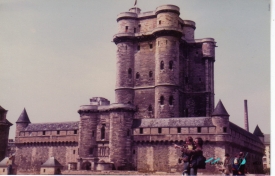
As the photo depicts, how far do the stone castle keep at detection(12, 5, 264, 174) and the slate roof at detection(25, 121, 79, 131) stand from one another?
0.12 meters

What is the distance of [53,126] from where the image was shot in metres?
41.3

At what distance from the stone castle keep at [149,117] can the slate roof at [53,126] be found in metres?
0.12

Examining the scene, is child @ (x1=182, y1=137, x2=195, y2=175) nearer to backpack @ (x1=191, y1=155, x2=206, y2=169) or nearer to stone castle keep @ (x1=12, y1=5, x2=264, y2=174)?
backpack @ (x1=191, y1=155, x2=206, y2=169)

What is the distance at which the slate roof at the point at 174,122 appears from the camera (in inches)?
1320

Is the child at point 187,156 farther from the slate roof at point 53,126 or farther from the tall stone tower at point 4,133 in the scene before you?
the tall stone tower at point 4,133

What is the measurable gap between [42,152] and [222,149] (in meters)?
19.0

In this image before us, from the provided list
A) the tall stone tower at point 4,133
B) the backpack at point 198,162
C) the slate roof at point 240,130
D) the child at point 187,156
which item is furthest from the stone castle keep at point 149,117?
the backpack at point 198,162

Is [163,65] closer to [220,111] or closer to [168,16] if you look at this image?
[168,16]

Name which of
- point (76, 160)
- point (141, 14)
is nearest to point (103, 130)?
point (76, 160)

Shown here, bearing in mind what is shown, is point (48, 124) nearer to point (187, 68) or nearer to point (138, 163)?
point (138, 163)

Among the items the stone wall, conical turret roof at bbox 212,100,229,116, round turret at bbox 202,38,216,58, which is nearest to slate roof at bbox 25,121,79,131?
the stone wall

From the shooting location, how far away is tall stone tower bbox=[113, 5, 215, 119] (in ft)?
125

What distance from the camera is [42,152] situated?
40750mm

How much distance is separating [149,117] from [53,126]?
34.1 ft
